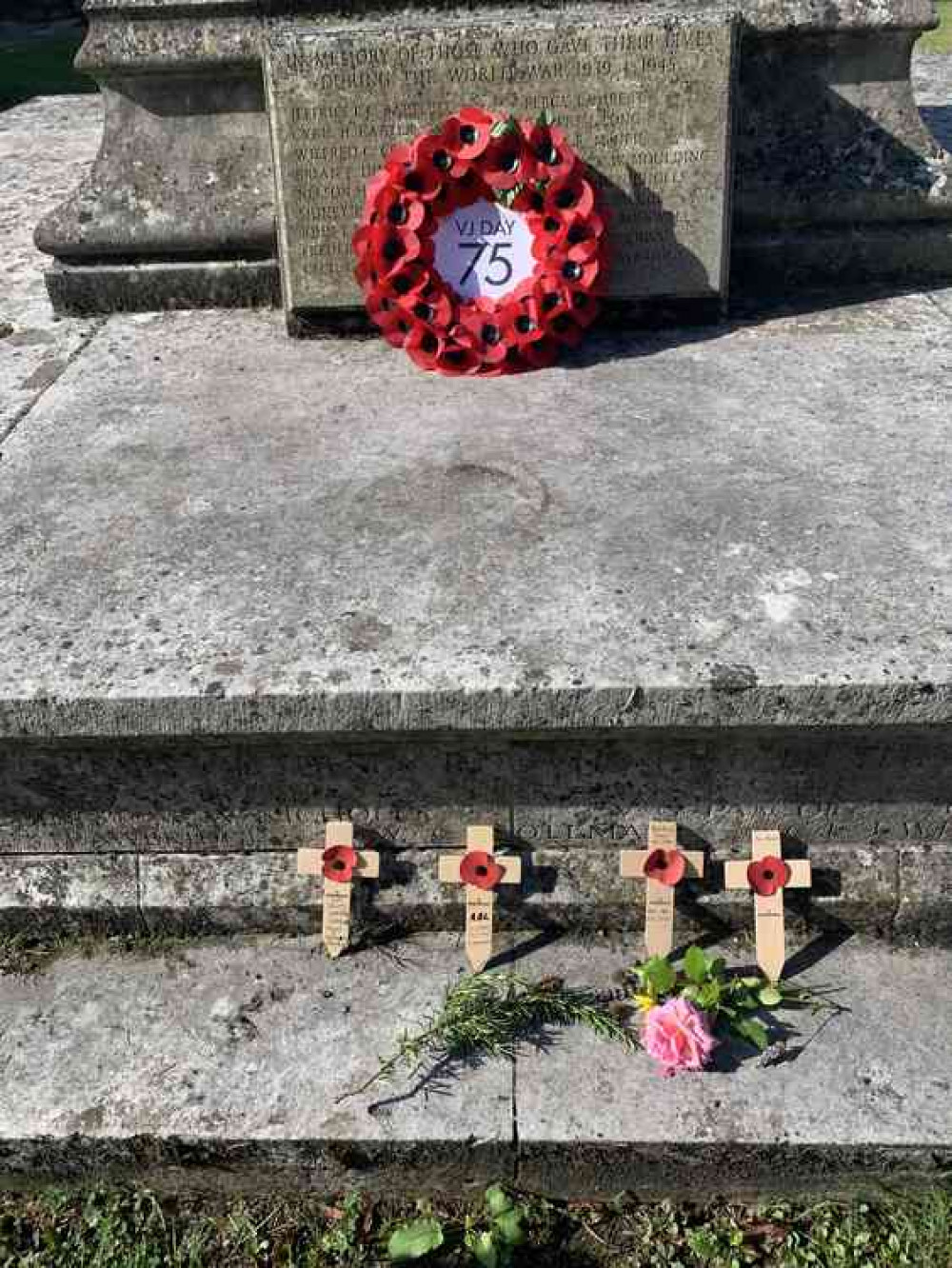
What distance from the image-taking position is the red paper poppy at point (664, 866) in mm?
2205

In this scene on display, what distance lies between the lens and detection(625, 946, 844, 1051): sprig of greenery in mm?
2105

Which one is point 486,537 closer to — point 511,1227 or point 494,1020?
point 494,1020

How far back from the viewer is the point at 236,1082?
2059 mm

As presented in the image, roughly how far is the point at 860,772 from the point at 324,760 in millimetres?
1046

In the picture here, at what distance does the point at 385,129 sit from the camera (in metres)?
3.15

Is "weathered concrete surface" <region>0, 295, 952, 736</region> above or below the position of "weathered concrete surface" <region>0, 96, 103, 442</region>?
below

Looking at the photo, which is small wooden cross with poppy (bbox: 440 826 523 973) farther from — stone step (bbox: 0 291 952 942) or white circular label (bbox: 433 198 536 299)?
white circular label (bbox: 433 198 536 299)

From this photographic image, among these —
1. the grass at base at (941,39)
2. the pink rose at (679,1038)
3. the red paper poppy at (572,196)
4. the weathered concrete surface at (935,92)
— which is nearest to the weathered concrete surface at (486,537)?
the red paper poppy at (572,196)

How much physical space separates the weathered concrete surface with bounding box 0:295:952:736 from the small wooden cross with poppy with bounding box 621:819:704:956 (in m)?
0.31

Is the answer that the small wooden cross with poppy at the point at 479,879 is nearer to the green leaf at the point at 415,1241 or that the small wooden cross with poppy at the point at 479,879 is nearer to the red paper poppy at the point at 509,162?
the green leaf at the point at 415,1241

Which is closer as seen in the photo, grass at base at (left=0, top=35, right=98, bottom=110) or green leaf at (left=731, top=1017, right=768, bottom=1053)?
green leaf at (left=731, top=1017, right=768, bottom=1053)

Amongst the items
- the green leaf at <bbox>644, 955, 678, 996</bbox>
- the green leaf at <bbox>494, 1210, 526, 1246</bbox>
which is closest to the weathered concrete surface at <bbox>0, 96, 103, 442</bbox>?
the green leaf at <bbox>644, 955, 678, 996</bbox>

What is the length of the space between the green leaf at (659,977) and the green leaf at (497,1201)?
450 mm

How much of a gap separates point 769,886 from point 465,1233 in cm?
84
